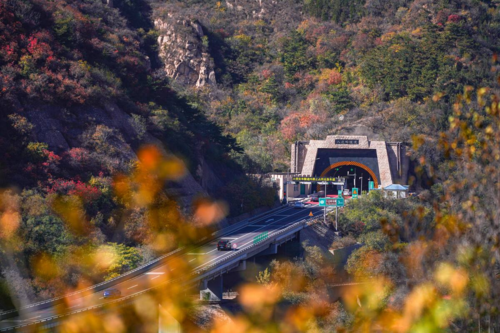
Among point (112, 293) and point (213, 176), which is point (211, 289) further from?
point (213, 176)

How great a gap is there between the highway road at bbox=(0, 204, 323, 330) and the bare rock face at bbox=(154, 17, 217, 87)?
166ft

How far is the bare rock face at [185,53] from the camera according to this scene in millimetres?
111688

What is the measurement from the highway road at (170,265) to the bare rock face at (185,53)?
166 ft

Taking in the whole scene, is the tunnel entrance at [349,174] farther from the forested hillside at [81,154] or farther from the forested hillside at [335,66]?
the forested hillside at [81,154]

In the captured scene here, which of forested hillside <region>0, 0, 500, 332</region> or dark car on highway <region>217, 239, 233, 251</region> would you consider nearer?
forested hillside <region>0, 0, 500, 332</region>

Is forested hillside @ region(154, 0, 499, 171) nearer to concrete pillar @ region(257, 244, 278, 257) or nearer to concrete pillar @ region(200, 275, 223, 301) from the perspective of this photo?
concrete pillar @ region(257, 244, 278, 257)

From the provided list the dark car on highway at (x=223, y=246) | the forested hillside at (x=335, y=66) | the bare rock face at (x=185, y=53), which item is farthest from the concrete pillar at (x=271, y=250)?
the bare rock face at (x=185, y=53)

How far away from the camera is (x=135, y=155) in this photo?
162 ft

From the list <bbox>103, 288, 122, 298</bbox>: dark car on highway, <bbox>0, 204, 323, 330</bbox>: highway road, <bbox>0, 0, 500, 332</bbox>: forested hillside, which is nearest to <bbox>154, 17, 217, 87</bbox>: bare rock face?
<bbox>0, 0, 500, 332</bbox>: forested hillside

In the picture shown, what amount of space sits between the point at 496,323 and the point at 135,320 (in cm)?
2160

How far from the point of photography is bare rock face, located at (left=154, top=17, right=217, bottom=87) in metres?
112

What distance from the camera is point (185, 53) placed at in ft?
369

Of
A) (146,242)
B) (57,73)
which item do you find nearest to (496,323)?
(146,242)

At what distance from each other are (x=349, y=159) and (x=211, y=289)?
49966 mm
